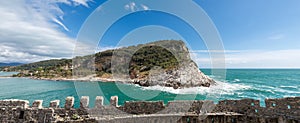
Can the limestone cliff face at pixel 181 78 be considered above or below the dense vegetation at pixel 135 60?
below

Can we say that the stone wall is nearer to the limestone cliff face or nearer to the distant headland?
Result: the limestone cliff face

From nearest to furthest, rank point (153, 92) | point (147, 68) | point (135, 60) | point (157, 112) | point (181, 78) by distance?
point (157, 112), point (153, 92), point (181, 78), point (147, 68), point (135, 60)

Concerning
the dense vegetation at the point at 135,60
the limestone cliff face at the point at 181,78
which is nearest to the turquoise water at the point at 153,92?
the limestone cliff face at the point at 181,78

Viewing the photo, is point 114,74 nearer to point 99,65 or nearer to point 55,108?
point 99,65

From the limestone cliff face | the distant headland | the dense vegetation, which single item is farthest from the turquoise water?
the dense vegetation

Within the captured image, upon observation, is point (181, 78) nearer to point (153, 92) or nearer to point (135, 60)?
point (153, 92)

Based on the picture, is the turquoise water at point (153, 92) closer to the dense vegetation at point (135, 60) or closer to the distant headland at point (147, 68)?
the distant headland at point (147, 68)

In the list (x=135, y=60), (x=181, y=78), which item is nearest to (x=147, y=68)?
(x=135, y=60)

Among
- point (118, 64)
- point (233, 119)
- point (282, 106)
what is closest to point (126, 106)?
point (233, 119)

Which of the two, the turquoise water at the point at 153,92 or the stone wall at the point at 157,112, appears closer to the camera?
the stone wall at the point at 157,112
